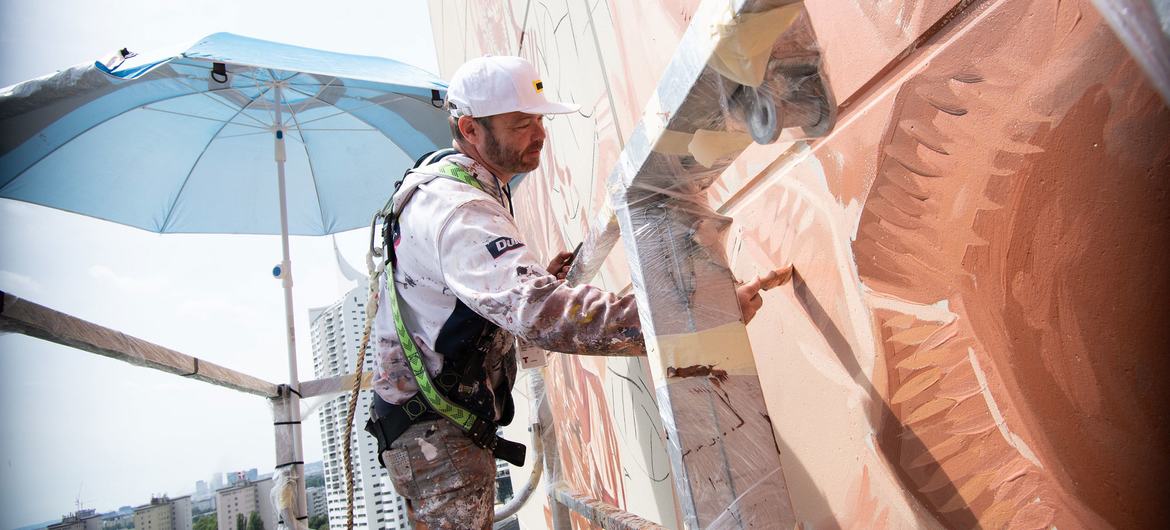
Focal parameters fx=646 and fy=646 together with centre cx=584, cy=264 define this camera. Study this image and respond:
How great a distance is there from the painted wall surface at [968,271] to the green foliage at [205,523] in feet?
31.4

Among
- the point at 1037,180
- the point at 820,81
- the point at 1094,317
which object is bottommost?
the point at 1094,317

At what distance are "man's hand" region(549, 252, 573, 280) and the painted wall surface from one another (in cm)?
49

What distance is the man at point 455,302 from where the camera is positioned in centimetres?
141

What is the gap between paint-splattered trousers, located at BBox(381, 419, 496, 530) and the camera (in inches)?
64.6

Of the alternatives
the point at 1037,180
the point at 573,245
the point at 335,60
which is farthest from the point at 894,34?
the point at 335,60

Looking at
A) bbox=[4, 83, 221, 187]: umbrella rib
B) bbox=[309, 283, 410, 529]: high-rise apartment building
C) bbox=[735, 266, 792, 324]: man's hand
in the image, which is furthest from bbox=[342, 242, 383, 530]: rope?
bbox=[4, 83, 221, 187]: umbrella rib

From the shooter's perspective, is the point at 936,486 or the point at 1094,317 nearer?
the point at 1094,317

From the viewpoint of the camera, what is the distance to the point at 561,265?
1825mm

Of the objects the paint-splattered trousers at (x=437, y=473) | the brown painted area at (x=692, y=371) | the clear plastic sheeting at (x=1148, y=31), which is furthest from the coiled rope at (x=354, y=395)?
the clear plastic sheeting at (x=1148, y=31)

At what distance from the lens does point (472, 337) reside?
61.4 inches

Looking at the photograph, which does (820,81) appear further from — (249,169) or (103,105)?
(249,169)

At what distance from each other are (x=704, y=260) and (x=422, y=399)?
1.00 meters

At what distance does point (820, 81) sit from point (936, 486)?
0.62 meters

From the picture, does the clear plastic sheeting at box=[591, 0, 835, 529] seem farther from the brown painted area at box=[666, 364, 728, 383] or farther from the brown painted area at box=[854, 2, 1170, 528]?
the brown painted area at box=[854, 2, 1170, 528]
